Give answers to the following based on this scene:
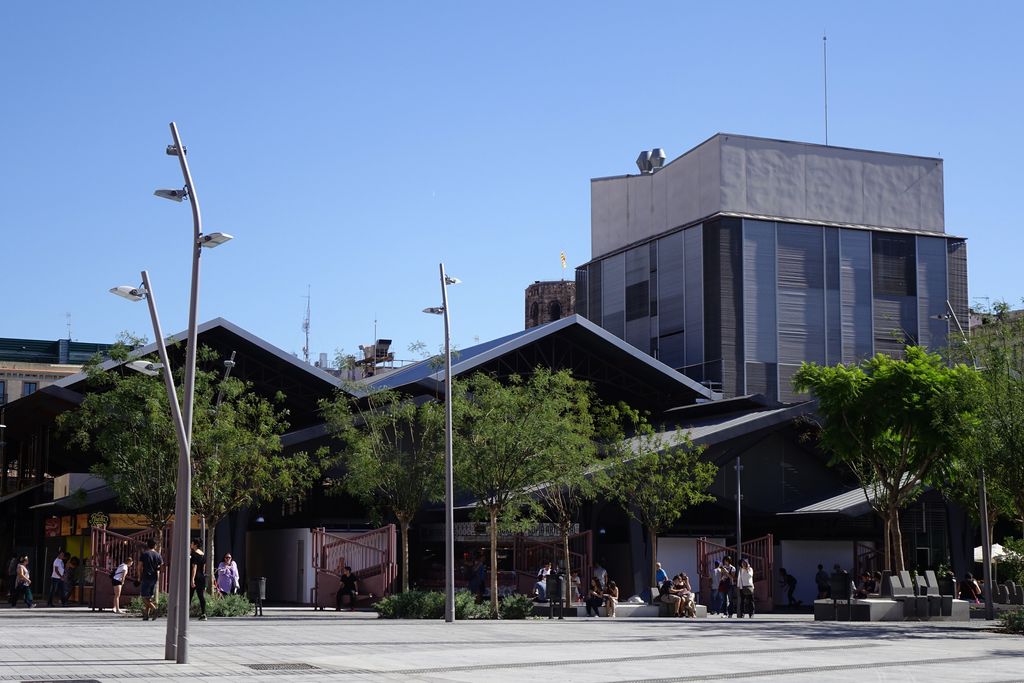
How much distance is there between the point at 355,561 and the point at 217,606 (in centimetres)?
808

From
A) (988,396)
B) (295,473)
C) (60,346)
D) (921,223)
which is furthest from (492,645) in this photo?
(60,346)

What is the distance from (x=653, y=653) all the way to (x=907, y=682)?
5.53 meters

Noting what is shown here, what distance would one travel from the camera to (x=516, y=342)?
160 ft

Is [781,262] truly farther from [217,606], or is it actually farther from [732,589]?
[217,606]

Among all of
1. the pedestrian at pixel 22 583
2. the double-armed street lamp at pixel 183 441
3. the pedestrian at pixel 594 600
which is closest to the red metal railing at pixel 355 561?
the pedestrian at pixel 594 600

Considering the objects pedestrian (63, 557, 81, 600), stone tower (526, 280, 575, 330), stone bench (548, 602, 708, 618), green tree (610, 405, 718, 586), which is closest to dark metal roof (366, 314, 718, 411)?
green tree (610, 405, 718, 586)

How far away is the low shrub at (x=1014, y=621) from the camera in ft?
91.9

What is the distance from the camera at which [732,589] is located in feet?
131

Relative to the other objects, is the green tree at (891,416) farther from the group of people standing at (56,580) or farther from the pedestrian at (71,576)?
the pedestrian at (71,576)

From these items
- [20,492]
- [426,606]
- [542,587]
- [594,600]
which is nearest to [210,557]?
[426,606]

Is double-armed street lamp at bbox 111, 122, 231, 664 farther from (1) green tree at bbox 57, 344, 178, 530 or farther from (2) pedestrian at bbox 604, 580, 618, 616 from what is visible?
(2) pedestrian at bbox 604, 580, 618, 616

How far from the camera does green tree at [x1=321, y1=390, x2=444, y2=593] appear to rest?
36.3 meters

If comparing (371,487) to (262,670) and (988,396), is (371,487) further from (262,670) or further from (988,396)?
(262,670)

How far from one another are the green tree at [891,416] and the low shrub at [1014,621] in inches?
226
